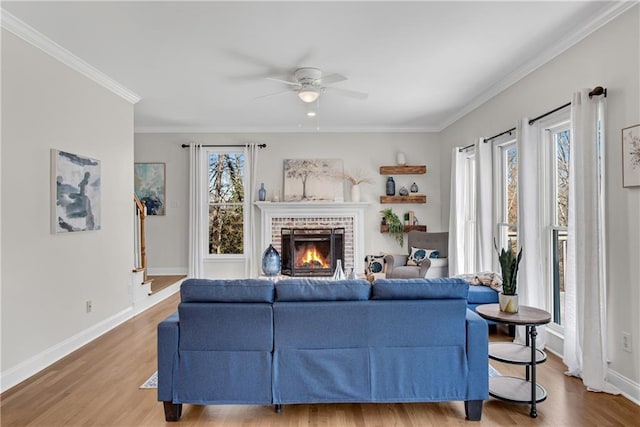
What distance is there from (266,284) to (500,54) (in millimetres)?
3064

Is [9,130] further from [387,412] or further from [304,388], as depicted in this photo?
[387,412]

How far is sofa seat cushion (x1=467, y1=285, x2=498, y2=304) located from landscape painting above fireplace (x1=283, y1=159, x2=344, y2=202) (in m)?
3.29

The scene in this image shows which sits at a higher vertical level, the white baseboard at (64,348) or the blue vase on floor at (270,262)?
the blue vase on floor at (270,262)

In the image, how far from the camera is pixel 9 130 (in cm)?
307

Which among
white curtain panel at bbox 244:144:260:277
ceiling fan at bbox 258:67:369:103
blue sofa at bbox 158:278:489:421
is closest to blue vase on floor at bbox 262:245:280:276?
ceiling fan at bbox 258:67:369:103

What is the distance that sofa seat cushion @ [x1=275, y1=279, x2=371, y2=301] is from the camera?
98.5 inches

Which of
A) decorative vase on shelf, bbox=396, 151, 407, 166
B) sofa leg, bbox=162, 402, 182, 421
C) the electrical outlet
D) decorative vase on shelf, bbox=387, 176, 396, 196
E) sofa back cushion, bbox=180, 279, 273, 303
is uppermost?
decorative vase on shelf, bbox=396, 151, 407, 166

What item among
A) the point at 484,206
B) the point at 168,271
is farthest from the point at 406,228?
the point at 168,271

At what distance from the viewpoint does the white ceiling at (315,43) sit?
9.52ft

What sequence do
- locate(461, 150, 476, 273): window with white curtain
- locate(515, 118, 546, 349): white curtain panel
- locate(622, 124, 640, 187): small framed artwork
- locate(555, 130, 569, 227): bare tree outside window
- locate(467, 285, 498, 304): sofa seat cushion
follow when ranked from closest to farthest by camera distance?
locate(622, 124, 640, 187): small framed artwork, locate(555, 130, 569, 227): bare tree outside window, locate(515, 118, 546, 349): white curtain panel, locate(467, 285, 498, 304): sofa seat cushion, locate(461, 150, 476, 273): window with white curtain

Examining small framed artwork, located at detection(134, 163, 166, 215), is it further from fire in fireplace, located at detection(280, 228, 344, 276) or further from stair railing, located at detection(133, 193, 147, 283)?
fire in fireplace, located at detection(280, 228, 344, 276)

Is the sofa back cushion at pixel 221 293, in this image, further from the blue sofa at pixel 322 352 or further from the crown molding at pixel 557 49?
the crown molding at pixel 557 49

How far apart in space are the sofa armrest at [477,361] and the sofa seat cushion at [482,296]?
168 cm

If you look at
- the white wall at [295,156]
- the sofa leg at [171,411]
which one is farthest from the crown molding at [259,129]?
the sofa leg at [171,411]
